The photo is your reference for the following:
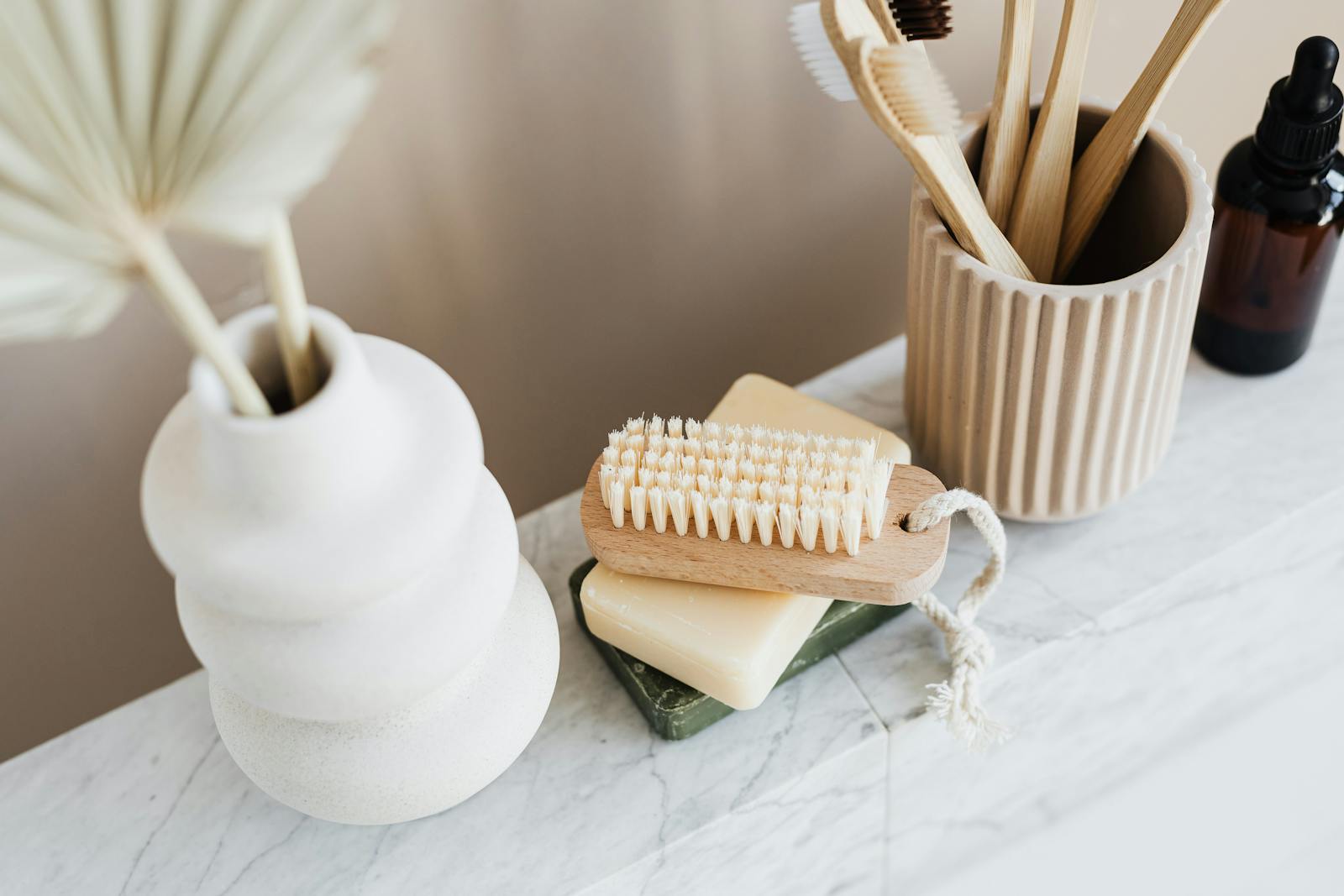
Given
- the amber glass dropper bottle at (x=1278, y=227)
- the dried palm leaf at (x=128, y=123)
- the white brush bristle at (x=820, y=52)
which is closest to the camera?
the dried palm leaf at (x=128, y=123)

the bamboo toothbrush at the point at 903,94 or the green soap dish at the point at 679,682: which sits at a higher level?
the bamboo toothbrush at the point at 903,94

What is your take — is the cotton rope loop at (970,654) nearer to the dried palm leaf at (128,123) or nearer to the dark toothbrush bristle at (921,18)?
the dark toothbrush bristle at (921,18)

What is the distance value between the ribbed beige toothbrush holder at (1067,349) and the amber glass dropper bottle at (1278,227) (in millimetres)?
70

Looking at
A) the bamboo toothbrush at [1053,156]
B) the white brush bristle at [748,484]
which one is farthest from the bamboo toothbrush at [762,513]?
the bamboo toothbrush at [1053,156]

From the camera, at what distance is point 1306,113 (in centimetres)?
50

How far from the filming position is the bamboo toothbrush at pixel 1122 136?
0.44 m

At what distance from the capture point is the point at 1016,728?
565 mm

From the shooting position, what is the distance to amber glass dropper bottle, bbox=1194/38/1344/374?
50 cm

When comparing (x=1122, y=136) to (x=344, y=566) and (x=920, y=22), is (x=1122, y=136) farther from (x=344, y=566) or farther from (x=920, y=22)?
(x=344, y=566)

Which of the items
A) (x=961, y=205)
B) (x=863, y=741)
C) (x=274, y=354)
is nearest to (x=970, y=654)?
(x=863, y=741)

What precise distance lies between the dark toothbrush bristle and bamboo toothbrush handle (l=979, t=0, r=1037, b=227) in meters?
0.03

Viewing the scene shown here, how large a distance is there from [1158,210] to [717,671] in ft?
0.93

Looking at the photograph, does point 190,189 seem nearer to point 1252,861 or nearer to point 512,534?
point 512,534

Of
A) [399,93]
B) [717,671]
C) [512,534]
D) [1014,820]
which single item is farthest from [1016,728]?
[399,93]
